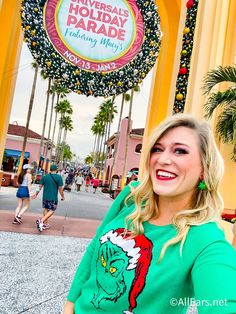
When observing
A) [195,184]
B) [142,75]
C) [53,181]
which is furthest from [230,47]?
[195,184]

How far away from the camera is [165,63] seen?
7.82 metres

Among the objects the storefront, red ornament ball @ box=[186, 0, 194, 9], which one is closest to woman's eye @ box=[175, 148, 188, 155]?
red ornament ball @ box=[186, 0, 194, 9]

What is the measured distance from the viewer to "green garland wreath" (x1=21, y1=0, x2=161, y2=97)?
5.36 m

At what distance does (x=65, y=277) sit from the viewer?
12.8 feet

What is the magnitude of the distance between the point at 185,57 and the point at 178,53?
40 centimetres

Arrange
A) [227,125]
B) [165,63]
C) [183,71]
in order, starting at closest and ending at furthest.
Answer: [227,125] < [183,71] < [165,63]

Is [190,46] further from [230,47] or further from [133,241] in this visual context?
[133,241]

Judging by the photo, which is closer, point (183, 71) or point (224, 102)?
point (224, 102)

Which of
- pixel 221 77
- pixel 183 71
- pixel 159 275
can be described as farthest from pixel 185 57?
pixel 159 275

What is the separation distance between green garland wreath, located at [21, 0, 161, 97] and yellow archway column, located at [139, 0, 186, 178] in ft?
6.27

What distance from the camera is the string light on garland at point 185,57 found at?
273 inches

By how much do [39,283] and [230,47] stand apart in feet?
21.6

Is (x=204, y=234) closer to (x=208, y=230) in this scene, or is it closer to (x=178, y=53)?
(x=208, y=230)

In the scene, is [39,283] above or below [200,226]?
below
